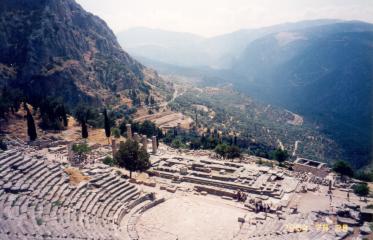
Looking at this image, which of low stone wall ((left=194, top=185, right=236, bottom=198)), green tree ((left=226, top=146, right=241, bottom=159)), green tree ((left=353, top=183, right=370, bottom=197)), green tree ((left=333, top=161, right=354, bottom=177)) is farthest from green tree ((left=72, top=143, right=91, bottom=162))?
green tree ((left=333, top=161, right=354, bottom=177))

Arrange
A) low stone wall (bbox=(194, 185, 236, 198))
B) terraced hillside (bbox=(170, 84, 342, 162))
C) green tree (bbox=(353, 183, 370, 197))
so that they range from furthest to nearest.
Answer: terraced hillside (bbox=(170, 84, 342, 162))
low stone wall (bbox=(194, 185, 236, 198))
green tree (bbox=(353, 183, 370, 197))

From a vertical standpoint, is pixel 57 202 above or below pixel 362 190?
above

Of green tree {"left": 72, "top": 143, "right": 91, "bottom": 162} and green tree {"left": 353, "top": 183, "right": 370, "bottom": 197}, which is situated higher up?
green tree {"left": 72, "top": 143, "right": 91, "bottom": 162}

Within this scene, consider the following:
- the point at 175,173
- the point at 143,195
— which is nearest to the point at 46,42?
the point at 175,173

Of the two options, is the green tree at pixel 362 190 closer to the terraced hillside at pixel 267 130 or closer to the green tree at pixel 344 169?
the green tree at pixel 344 169

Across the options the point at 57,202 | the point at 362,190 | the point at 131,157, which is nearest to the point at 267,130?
the point at 362,190

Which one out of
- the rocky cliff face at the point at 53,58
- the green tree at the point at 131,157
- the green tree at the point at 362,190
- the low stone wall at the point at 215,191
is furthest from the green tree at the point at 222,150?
the rocky cliff face at the point at 53,58

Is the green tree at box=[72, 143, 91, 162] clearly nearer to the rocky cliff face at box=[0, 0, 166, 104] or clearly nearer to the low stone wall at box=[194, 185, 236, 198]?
the low stone wall at box=[194, 185, 236, 198]

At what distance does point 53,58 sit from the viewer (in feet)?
366

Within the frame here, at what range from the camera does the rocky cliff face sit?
10350cm

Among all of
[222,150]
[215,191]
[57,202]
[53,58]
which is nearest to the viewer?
[57,202]

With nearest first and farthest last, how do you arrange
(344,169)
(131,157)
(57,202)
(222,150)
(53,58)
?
(57,202), (131,157), (344,169), (222,150), (53,58)

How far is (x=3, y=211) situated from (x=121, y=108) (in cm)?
8362

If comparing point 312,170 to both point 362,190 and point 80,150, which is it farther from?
point 80,150
